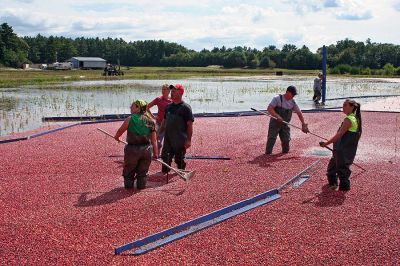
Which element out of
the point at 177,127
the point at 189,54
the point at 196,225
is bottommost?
the point at 196,225

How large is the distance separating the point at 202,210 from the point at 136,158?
168cm

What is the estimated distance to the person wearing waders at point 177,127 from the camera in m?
8.91

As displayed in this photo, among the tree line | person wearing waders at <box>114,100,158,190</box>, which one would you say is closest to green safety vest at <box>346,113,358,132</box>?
person wearing waders at <box>114,100,158,190</box>

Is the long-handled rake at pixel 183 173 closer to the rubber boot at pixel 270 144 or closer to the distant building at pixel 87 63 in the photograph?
the rubber boot at pixel 270 144

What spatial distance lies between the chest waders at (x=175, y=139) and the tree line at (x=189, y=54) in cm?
7737

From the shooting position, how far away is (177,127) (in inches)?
353

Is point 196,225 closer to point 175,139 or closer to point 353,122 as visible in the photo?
point 175,139

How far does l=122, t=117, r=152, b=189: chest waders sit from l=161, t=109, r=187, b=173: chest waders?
89 cm

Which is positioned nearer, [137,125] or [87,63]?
[137,125]

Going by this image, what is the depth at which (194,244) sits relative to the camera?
5773 millimetres

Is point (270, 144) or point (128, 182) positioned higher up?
point (270, 144)

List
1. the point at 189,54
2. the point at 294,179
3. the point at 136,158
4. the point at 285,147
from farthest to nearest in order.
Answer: the point at 189,54, the point at 285,147, the point at 294,179, the point at 136,158

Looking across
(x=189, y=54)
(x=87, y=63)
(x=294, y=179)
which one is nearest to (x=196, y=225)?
(x=294, y=179)

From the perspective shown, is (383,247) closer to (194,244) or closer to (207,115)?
(194,244)
